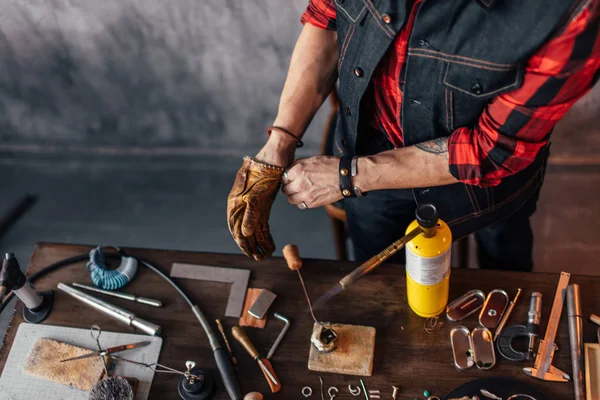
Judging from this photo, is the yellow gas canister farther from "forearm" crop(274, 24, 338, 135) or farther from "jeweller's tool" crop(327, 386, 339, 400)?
"forearm" crop(274, 24, 338, 135)

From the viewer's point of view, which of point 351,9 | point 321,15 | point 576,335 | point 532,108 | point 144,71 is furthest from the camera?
point 144,71

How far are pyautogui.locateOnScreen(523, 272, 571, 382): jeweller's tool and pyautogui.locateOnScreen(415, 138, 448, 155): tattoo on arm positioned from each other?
15.7 inches

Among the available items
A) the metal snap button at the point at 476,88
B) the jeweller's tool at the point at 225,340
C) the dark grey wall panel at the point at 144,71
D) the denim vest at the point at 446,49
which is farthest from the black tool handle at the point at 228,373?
the dark grey wall panel at the point at 144,71

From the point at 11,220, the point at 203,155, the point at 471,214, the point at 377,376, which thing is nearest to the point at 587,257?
the point at 471,214

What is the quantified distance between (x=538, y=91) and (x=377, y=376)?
0.64m

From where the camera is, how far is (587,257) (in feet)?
7.61

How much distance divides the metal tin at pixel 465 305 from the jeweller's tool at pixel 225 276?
465 millimetres

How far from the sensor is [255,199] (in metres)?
1.34

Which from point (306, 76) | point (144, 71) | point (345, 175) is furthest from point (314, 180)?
point (144, 71)

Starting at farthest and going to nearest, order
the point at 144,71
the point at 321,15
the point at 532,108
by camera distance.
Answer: the point at 144,71
the point at 321,15
the point at 532,108

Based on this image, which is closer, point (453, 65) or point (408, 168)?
point (453, 65)

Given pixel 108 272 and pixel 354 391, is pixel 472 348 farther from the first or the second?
pixel 108 272

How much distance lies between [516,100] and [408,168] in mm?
296

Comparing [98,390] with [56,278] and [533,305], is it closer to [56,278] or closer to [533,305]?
[56,278]
